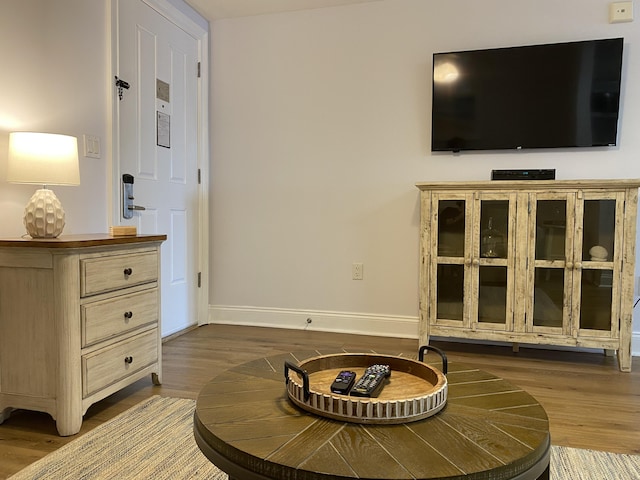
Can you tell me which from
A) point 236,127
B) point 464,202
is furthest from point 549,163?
point 236,127

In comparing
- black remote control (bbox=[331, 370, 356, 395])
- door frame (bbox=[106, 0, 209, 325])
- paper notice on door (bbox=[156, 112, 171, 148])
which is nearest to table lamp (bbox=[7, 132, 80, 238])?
paper notice on door (bbox=[156, 112, 171, 148])

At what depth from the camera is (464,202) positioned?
9.67 feet

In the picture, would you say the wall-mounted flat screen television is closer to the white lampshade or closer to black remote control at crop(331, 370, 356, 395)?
the white lampshade

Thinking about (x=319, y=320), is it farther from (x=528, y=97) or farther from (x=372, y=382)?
(x=372, y=382)

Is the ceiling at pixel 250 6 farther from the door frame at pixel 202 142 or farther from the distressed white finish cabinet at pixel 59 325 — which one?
the distressed white finish cabinet at pixel 59 325

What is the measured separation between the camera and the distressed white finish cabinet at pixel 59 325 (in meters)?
1.88

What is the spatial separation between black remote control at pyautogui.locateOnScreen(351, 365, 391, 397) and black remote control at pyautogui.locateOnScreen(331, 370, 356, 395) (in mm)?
13

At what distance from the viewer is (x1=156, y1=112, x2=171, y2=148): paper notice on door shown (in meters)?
3.25

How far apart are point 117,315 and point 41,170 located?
2.23 ft

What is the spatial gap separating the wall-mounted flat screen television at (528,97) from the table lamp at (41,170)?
89.9 inches

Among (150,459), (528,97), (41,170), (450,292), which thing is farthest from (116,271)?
(528,97)

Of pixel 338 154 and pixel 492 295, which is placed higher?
pixel 338 154

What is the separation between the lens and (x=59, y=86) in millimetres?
2447

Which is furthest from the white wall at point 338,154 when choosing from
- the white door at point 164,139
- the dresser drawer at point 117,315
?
the dresser drawer at point 117,315
